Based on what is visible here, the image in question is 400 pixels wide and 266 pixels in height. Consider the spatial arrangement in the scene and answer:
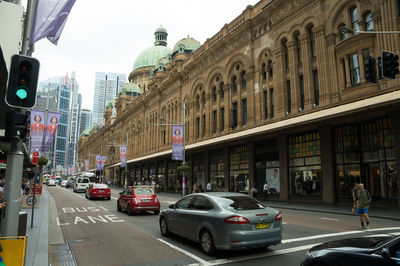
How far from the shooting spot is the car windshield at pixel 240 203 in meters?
7.92

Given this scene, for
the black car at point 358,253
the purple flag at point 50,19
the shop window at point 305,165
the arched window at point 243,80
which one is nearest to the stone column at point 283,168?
the shop window at point 305,165

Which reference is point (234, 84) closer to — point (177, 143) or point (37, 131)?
point (177, 143)

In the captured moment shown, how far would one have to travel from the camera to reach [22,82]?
17.8 feet

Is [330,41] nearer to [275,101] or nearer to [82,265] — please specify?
[275,101]

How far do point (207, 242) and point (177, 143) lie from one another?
79.9 feet

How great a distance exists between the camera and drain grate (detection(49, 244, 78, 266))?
290 inches

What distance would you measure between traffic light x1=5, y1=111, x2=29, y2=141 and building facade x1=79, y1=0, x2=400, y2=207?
11.6 metres

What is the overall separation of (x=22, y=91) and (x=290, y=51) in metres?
25.6

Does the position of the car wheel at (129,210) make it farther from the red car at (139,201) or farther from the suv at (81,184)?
the suv at (81,184)

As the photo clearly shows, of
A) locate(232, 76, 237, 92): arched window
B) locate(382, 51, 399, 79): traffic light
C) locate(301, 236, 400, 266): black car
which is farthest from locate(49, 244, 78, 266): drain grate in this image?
locate(232, 76, 237, 92): arched window

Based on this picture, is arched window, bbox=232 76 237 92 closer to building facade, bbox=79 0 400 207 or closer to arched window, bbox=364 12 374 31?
building facade, bbox=79 0 400 207

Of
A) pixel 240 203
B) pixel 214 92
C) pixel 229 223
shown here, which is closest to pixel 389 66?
pixel 240 203

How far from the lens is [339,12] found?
77.3ft

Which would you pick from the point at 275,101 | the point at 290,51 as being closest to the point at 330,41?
the point at 290,51
